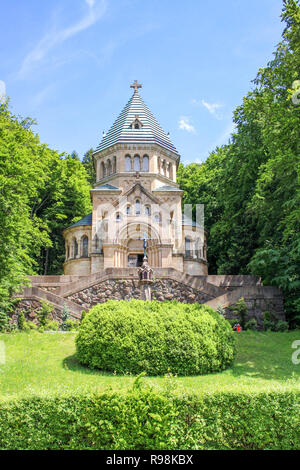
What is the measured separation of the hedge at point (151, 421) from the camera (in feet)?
25.0

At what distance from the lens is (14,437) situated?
7.64 metres

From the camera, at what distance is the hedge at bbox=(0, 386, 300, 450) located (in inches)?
300

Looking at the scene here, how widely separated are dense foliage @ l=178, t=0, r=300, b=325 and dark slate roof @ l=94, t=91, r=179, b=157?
6971 mm

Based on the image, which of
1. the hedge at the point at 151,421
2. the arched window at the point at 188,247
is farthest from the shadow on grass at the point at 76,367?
the arched window at the point at 188,247

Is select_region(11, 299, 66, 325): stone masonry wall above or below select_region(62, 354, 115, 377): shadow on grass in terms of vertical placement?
above

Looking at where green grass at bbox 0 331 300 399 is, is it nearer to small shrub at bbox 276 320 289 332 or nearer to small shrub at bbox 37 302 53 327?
small shrub at bbox 276 320 289 332

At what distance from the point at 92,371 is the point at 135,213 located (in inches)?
774

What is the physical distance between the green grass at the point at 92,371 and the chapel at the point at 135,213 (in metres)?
13.5

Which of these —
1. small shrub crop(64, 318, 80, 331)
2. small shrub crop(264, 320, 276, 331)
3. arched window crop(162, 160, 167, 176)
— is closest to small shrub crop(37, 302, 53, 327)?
small shrub crop(64, 318, 80, 331)

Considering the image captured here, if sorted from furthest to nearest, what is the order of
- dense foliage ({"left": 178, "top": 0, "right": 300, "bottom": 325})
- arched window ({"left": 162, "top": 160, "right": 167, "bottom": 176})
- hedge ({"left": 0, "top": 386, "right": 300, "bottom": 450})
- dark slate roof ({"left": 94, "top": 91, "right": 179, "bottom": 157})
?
arched window ({"left": 162, "top": 160, "right": 167, "bottom": 176}) < dark slate roof ({"left": 94, "top": 91, "right": 179, "bottom": 157}) < dense foliage ({"left": 178, "top": 0, "right": 300, "bottom": 325}) < hedge ({"left": 0, "top": 386, "right": 300, "bottom": 450})

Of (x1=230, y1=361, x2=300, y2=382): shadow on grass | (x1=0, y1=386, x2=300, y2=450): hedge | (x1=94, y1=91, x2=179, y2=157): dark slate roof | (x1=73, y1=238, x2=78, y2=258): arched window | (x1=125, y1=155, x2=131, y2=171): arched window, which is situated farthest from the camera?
(x1=94, y1=91, x2=179, y2=157): dark slate roof

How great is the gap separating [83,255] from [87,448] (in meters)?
26.0

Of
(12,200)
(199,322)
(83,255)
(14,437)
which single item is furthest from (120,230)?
(14,437)

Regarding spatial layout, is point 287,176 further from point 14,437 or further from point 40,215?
point 40,215
